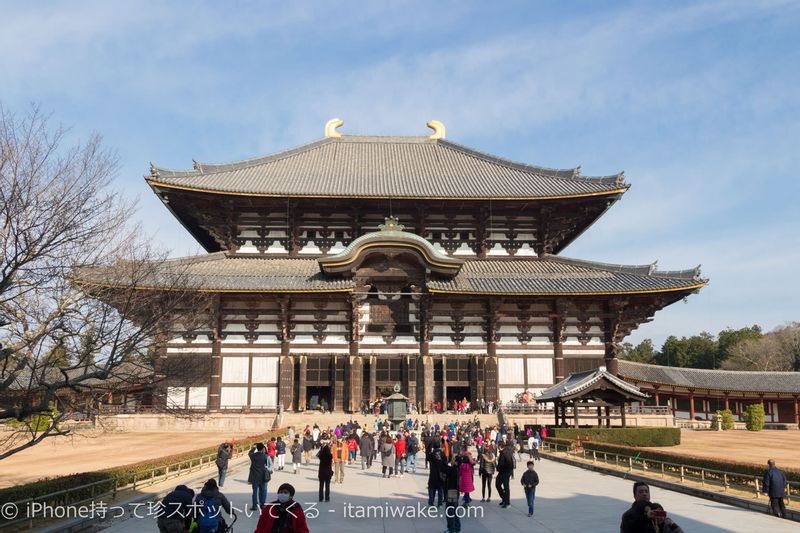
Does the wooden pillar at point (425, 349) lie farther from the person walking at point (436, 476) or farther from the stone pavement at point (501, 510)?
the person walking at point (436, 476)

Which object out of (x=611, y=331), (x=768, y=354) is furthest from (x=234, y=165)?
(x=768, y=354)

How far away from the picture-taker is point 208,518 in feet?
30.0

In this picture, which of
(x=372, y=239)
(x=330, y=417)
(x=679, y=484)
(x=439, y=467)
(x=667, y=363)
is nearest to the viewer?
(x=439, y=467)

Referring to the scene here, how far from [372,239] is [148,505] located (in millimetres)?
26009

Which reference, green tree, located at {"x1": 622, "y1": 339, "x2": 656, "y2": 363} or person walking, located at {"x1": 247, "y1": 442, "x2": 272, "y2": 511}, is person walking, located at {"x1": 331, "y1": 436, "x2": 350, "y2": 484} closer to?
person walking, located at {"x1": 247, "y1": 442, "x2": 272, "y2": 511}

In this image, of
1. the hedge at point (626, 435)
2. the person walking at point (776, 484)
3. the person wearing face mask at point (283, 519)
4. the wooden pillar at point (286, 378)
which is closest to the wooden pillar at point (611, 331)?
the hedge at point (626, 435)

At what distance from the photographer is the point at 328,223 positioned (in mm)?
45719

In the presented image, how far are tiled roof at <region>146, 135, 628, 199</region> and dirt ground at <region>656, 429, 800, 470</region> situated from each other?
1697 cm

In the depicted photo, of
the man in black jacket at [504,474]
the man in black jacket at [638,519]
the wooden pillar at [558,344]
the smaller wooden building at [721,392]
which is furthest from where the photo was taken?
the smaller wooden building at [721,392]

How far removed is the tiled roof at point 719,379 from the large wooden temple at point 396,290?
1045cm

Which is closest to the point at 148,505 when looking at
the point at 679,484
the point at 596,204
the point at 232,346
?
the point at 679,484

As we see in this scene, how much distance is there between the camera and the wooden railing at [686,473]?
57.0ft

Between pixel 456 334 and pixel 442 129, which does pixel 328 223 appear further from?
pixel 442 129

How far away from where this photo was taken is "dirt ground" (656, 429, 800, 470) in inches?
1013
